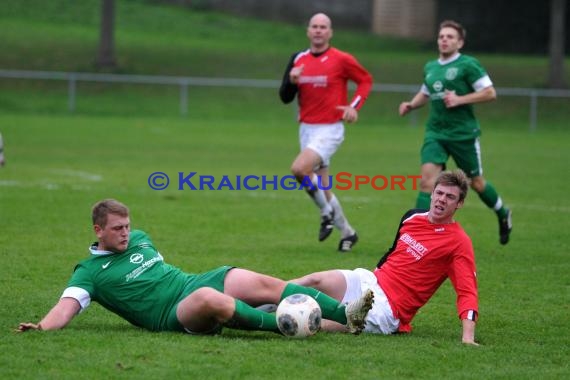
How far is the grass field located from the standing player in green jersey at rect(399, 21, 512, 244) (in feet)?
3.28

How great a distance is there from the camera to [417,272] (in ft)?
24.8

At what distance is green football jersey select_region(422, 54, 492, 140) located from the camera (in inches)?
460

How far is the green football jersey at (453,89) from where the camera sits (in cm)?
1167

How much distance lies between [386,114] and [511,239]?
20.9 meters

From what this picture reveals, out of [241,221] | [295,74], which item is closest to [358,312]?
[295,74]

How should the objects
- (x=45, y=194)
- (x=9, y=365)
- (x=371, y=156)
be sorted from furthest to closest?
(x=371, y=156) → (x=45, y=194) → (x=9, y=365)

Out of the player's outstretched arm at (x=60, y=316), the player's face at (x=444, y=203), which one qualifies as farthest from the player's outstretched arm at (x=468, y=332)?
the player's outstretched arm at (x=60, y=316)

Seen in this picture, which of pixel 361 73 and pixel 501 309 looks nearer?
pixel 501 309

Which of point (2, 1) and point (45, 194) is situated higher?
point (2, 1)

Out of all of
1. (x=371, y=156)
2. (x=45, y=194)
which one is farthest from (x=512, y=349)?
(x=371, y=156)

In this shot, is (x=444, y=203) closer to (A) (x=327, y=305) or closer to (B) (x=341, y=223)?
A: (A) (x=327, y=305)

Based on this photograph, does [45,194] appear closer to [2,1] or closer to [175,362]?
[175,362]

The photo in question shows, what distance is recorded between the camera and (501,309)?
864 centimetres

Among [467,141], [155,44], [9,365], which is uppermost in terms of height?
[155,44]
